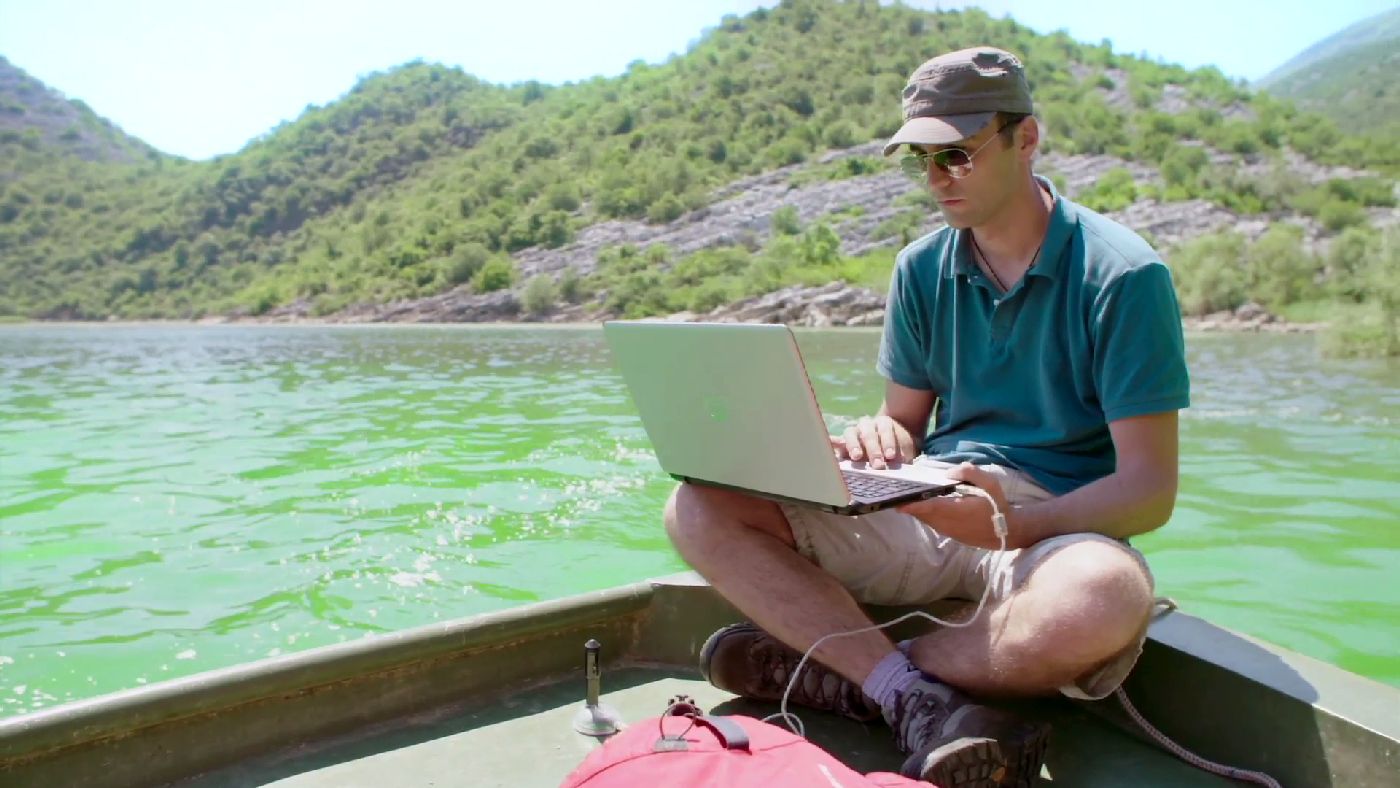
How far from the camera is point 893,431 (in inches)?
98.1

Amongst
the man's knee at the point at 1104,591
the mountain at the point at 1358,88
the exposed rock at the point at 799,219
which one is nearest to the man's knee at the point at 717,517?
the man's knee at the point at 1104,591

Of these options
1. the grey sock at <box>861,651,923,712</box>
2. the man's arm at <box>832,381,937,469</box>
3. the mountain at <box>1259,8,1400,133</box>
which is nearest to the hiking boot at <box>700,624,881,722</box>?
the grey sock at <box>861,651,923,712</box>

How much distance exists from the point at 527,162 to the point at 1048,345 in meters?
99.2

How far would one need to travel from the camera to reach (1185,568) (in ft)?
23.2

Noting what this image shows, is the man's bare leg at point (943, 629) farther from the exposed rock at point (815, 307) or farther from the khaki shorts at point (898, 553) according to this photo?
the exposed rock at point (815, 307)

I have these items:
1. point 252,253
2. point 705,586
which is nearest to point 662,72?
point 252,253

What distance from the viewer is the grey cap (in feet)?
7.65

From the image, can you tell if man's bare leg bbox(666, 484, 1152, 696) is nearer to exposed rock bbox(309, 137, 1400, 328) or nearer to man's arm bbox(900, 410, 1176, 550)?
man's arm bbox(900, 410, 1176, 550)

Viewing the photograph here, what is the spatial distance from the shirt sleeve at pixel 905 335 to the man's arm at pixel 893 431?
0.09 feet

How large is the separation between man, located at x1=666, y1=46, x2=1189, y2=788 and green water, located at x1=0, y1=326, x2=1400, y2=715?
11.9 feet

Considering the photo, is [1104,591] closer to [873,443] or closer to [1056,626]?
[1056,626]

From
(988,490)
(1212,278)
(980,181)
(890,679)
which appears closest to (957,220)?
(980,181)

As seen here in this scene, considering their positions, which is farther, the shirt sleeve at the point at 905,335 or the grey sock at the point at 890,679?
the shirt sleeve at the point at 905,335

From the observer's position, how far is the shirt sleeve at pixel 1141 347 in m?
2.13
